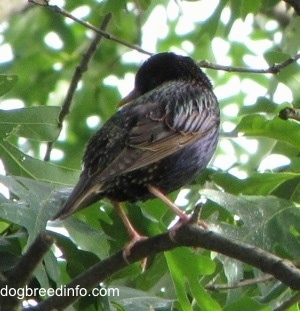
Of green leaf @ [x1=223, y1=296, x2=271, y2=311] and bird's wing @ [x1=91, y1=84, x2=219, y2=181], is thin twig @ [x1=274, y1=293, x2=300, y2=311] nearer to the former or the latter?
green leaf @ [x1=223, y1=296, x2=271, y2=311]

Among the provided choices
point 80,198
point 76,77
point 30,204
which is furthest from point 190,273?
point 76,77

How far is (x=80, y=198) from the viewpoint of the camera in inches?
169

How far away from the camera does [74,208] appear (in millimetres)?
4238

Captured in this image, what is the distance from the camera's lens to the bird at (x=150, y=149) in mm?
4504

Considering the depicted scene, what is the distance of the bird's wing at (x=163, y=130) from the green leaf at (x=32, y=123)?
0.41 meters

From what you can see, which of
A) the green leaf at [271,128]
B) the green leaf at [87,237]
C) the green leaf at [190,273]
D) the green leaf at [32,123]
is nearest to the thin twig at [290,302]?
the green leaf at [190,273]

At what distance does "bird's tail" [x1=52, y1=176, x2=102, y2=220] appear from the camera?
4.24 m

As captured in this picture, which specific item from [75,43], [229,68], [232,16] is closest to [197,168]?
[229,68]

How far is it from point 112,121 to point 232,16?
1282 mm

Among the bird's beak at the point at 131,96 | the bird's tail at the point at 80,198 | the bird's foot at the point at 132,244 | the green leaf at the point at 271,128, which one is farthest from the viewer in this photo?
the bird's beak at the point at 131,96

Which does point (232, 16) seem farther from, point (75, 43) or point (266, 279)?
point (75, 43)

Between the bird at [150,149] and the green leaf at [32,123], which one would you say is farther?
the green leaf at [32,123]

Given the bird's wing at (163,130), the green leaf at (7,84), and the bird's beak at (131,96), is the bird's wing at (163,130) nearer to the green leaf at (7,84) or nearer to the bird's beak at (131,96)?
the bird's beak at (131,96)

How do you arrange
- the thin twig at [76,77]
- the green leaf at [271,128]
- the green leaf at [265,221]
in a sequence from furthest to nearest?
the thin twig at [76,77]
the green leaf at [271,128]
the green leaf at [265,221]
